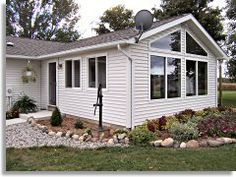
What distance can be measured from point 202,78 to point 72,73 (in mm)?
5118

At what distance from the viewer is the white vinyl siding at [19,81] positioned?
10.8 metres

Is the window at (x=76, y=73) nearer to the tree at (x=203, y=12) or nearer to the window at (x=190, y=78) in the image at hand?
the window at (x=190, y=78)

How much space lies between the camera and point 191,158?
190 inches

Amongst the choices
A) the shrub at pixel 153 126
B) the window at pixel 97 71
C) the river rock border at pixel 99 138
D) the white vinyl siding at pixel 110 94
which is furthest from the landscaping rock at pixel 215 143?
the window at pixel 97 71

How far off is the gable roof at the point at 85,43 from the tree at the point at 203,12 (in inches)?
362

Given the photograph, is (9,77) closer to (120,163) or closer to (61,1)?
(120,163)

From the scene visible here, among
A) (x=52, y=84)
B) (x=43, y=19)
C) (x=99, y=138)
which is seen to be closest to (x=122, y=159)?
(x=99, y=138)

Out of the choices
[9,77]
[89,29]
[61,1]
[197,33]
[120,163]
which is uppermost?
[61,1]

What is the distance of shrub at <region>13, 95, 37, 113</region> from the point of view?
10.4 meters

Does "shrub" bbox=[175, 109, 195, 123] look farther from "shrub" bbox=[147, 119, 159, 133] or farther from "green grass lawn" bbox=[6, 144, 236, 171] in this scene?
"green grass lawn" bbox=[6, 144, 236, 171]

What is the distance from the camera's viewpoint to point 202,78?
1062cm

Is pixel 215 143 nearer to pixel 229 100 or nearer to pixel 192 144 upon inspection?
pixel 192 144

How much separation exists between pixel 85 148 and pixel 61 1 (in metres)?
20.5

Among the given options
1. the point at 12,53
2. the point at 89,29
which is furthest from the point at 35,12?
the point at 12,53
